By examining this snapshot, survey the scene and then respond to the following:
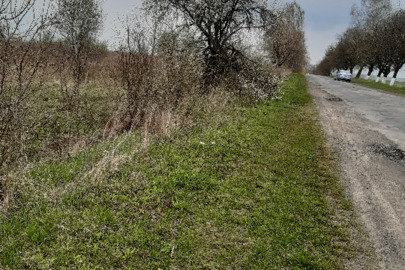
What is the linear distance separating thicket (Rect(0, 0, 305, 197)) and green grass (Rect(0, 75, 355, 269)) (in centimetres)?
97

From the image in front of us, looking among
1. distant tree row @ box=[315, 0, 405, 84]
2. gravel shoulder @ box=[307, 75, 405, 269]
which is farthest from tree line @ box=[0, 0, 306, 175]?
distant tree row @ box=[315, 0, 405, 84]

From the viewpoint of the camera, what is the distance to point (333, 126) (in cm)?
862

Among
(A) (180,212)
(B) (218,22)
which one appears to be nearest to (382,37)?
(B) (218,22)

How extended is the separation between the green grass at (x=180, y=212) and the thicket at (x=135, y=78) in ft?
3.19

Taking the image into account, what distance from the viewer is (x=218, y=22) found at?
12383 millimetres

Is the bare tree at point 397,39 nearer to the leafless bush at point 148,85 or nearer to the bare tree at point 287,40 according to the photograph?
the bare tree at point 287,40

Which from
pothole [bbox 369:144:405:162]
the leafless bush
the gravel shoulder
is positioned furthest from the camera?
the leafless bush

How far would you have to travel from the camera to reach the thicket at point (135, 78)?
5.73 metres

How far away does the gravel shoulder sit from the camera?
3512mm

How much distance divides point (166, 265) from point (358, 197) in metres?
3.27

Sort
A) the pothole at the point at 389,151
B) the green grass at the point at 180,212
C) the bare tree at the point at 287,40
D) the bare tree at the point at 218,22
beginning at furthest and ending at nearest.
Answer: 1. the bare tree at the point at 287,40
2. the bare tree at the point at 218,22
3. the pothole at the point at 389,151
4. the green grass at the point at 180,212

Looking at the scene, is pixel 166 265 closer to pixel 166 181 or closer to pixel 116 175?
pixel 166 181

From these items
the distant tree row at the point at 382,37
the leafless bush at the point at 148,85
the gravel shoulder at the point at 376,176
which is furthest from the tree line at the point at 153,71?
the distant tree row at the point at 382,37

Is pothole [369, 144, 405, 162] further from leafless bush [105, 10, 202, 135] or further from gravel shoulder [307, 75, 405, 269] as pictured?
leafless bush [105, 10, 202, 135]
